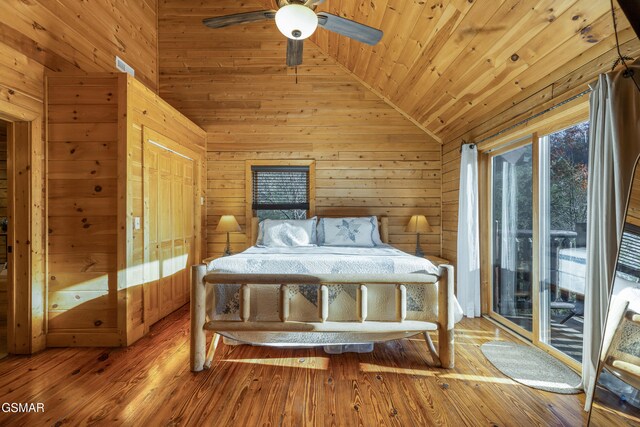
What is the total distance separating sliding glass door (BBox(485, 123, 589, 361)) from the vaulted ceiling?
0.48 meters

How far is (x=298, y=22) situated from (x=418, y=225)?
2.76m

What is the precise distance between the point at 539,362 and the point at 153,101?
3913mm

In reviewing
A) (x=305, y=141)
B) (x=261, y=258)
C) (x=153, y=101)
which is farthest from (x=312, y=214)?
(x=153, y=101)

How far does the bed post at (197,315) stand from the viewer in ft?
6.69

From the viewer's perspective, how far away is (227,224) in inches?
152

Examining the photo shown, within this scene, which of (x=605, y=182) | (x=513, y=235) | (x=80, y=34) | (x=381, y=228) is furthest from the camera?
(x=381, y=228)

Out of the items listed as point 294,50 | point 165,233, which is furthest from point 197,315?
point 294,50

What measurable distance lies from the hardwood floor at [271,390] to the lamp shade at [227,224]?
1642 mm

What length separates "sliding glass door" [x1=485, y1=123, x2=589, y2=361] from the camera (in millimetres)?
2227

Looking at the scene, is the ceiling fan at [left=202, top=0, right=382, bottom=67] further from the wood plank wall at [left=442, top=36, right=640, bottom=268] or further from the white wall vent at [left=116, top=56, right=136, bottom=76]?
the white wall vent at [left=116, top=56, right=136, bottom=76]

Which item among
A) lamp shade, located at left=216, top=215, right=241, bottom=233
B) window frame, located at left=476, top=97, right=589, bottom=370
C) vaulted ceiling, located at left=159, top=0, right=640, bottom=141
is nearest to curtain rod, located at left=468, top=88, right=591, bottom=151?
window frame, located at left=476, top=97, right=589, bottom=370

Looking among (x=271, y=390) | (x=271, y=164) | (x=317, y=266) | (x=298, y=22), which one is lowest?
(x=271, y=390)

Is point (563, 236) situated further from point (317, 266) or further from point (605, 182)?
point (317, 266)

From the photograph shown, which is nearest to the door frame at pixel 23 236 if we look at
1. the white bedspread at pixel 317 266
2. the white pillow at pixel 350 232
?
the white bedspread at pixel 317 266
